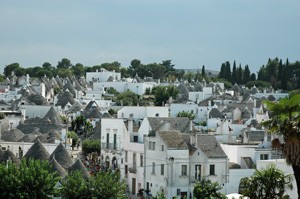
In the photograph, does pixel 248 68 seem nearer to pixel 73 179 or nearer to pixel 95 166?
pixel 95 166

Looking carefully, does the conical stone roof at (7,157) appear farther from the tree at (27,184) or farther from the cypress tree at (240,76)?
the cypress tree at (240,76)

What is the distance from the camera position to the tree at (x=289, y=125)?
78.2 feet

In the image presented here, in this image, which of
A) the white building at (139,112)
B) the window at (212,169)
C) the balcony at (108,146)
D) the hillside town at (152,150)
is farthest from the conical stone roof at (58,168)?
the white building at (139,112)

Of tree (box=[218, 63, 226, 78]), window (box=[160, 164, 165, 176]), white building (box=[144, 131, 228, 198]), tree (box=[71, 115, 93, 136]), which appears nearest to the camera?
white building (box=[144, 131, 228, 198])

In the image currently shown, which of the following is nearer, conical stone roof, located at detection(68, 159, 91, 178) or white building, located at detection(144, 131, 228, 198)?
conical stone roof, located at detection(68, 159, 91, 178)

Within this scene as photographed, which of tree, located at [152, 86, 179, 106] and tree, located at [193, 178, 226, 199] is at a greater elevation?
tree, located at [152, 86, 179, 106]

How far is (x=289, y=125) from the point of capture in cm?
2414

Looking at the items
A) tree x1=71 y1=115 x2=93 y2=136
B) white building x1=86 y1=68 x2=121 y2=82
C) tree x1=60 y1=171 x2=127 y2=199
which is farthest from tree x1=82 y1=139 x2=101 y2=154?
white building x1=86 y1=68 x2=121 y2=82

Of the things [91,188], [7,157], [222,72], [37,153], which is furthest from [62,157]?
[222,72]

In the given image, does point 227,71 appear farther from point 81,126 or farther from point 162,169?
point 162,169

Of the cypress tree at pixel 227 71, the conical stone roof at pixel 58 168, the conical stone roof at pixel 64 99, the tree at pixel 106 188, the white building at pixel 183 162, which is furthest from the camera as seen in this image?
the cypress tree at pixel 227 71

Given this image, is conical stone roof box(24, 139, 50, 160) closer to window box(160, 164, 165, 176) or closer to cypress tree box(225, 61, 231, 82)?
window box(160, 164, 165, 176)

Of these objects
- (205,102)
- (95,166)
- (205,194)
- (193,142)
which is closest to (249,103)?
(205,102)

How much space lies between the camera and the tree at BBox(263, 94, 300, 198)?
23844 mm
